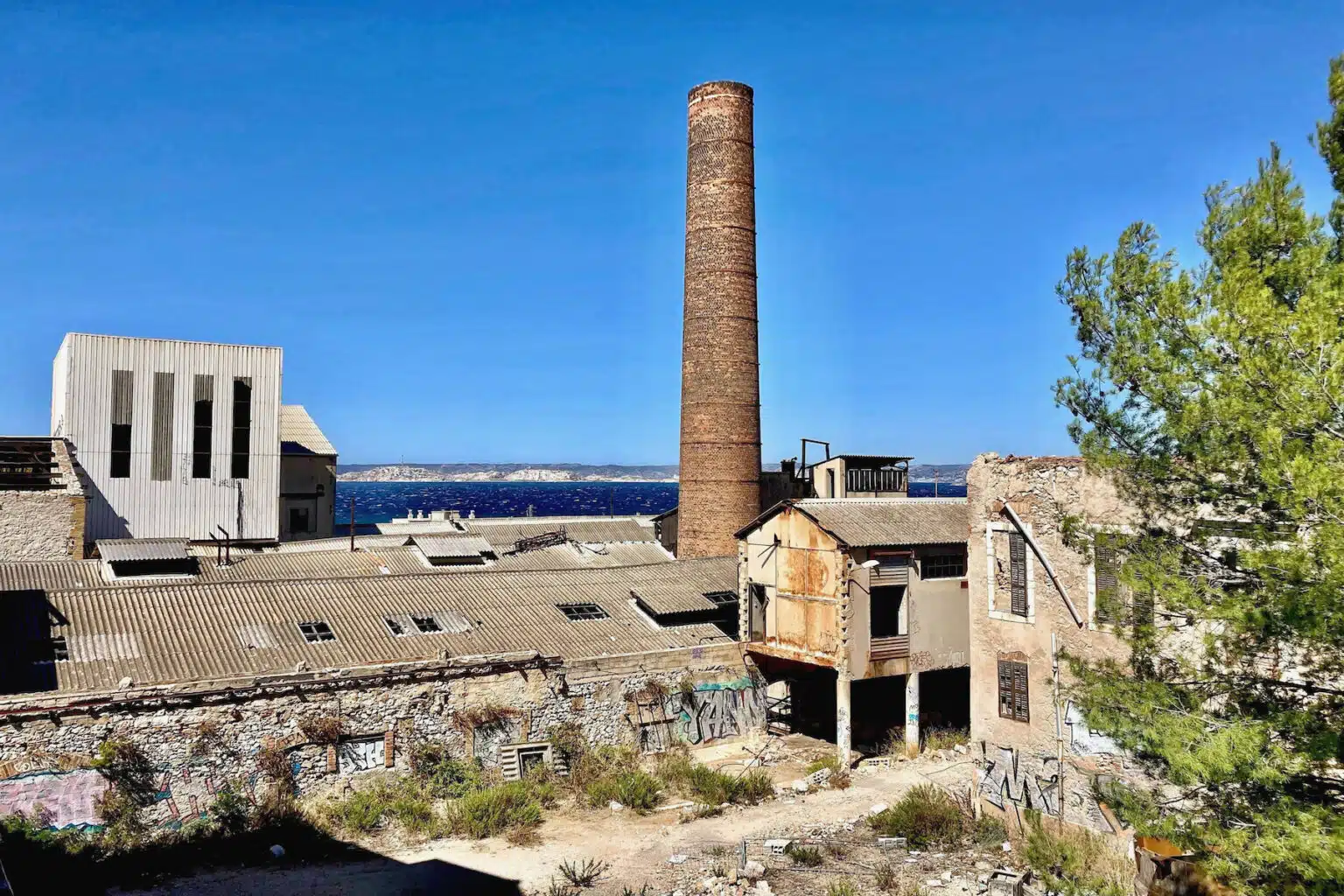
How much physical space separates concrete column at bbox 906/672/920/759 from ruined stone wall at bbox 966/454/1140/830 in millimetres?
5095

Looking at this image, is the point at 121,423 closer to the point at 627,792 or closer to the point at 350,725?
the point at 350,725

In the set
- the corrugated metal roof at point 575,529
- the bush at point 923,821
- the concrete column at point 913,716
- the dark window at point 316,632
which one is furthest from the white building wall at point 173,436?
the bush at point 923,821

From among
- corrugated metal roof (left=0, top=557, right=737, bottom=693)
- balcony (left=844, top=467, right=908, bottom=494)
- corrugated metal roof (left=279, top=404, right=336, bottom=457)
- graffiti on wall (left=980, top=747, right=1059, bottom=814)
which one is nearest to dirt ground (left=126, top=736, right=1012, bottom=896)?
graffiti on wall (left=980, top=747, right=1059, bottom=814)

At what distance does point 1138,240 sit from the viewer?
1325 centimetres

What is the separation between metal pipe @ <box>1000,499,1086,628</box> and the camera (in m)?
18.7

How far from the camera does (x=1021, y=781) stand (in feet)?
64.3

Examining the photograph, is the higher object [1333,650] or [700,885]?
[1333,650]

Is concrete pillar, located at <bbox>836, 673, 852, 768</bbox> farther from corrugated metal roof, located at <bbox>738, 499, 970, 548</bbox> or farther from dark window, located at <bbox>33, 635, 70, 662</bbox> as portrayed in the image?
dark window, located at <bbox>33, 635, 70, 662</bbox>

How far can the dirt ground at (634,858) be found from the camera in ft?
57.1

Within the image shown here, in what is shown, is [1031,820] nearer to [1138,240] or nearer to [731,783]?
[731,783]

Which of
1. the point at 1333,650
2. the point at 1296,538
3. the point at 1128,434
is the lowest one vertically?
the point at 1333,650

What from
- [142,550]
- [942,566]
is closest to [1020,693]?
[942,566]

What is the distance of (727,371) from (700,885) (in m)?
18.9

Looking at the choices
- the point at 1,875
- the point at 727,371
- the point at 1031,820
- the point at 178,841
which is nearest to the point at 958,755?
the point at 1031,820
